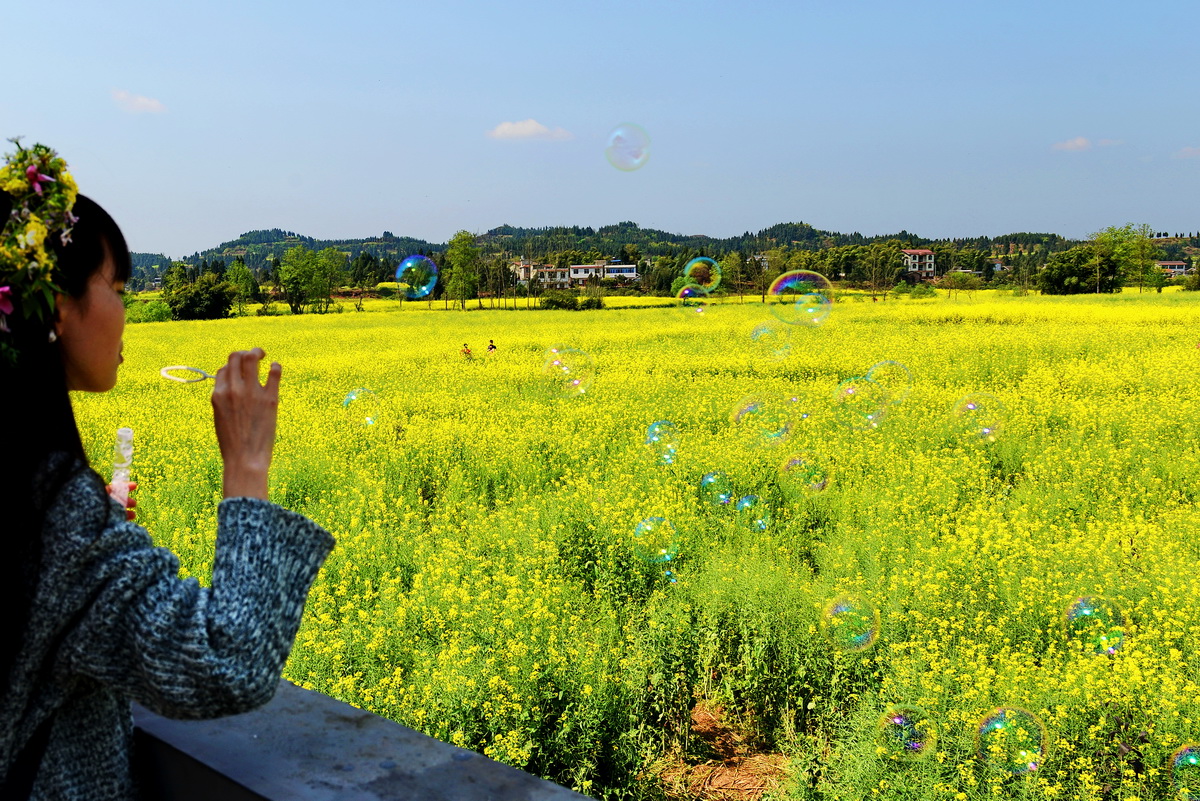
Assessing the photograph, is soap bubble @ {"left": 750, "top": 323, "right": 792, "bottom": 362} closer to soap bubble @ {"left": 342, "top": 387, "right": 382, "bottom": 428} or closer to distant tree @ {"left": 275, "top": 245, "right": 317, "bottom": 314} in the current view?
soap bubble @ {"left": 342, "top": 387, "right": 382, "bottom": 428}

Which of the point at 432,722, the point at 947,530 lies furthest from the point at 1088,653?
the point at 432,722

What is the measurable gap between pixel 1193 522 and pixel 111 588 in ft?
22.5

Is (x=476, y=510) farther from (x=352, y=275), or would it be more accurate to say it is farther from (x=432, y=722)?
(x=352, y=275)

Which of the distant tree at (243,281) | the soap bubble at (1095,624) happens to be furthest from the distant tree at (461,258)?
the soap bubble at (1095,624)

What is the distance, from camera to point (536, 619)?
466 cm

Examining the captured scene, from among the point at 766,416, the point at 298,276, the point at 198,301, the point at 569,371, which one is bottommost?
the point at 766,416

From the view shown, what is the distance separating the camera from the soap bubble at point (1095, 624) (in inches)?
172

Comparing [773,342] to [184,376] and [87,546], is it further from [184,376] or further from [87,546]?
[87,546]

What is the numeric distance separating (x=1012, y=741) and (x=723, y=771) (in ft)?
4.32

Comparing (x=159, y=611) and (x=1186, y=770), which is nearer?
(x=159, y=611)

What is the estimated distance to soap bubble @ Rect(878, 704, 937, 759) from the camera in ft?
11.9

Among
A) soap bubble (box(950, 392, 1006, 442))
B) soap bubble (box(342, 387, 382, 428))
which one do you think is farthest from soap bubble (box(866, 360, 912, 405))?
soap bubble (box(342, 387, 382, 428))

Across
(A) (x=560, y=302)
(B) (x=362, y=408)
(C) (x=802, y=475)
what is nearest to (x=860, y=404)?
(C) (x=802, y=475)

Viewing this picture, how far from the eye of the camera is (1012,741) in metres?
3.55
